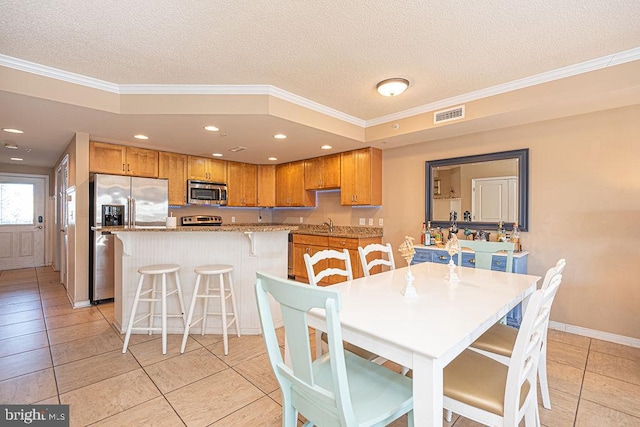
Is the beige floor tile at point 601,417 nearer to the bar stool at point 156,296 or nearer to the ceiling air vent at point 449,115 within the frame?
the ceiling air vent at point 449,115

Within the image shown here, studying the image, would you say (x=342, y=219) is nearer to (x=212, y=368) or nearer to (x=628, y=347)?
(x=212, y=368)

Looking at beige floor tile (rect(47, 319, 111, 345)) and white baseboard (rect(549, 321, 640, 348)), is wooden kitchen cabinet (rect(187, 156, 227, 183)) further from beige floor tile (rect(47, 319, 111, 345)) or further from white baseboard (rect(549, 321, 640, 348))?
white baseboard (rect(549, 321, 640, 348))

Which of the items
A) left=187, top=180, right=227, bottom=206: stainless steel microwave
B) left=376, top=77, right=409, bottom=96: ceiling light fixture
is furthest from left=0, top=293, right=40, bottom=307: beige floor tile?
left=376, top=77, right=409, bottom=96: ceiling light fixture

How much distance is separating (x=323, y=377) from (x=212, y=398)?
110cm

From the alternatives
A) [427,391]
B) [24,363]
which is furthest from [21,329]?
[427,391]

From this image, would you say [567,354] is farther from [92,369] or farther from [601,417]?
[92,369]

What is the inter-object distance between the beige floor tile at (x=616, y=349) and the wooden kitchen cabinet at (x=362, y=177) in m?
2.85

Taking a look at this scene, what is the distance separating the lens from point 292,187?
5.73 meters

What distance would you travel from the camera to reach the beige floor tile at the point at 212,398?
71.7 inches

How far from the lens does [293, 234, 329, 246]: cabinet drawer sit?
4.85 m

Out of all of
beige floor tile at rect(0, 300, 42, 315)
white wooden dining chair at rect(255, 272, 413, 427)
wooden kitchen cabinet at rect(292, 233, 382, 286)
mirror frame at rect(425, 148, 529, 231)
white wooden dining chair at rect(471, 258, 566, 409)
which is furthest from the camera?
wooden kitchen cabinet at rect(292, 233, 382, 286)

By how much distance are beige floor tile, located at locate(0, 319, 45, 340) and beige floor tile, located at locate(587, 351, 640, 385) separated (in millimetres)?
5144

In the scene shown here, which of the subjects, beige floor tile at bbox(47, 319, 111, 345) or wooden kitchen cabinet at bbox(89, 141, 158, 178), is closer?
beige floor tile at bbox(47, 319, 111, 345)

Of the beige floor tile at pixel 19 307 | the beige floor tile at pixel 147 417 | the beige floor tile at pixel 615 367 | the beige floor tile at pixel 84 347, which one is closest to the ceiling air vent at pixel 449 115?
the beige floor tile at pixel 615 367
